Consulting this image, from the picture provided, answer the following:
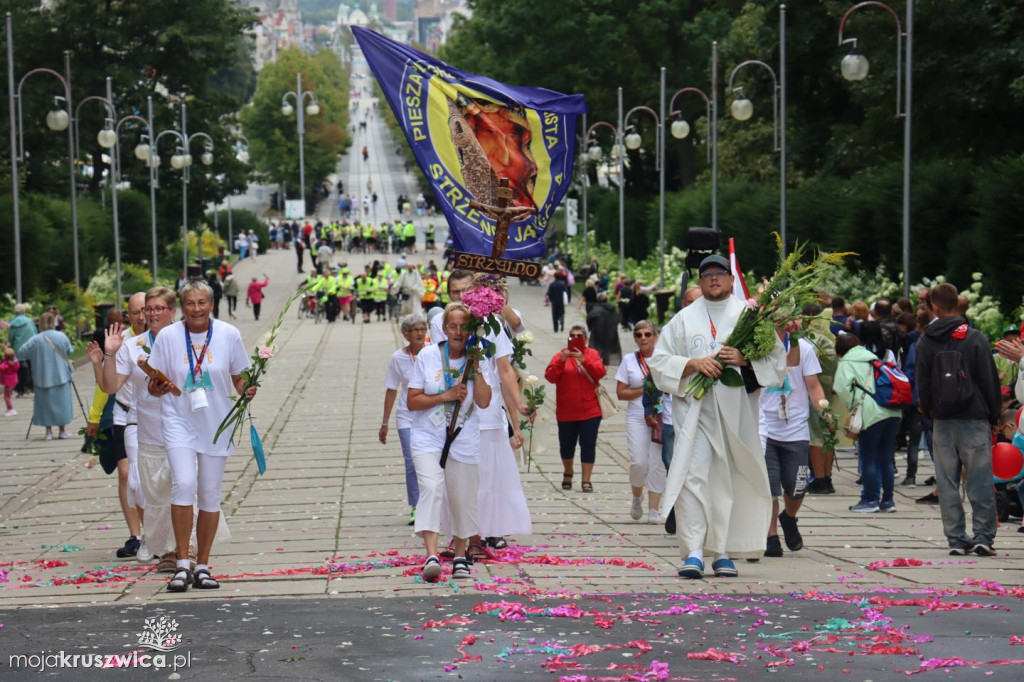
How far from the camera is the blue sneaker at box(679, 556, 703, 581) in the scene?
33.4 feet

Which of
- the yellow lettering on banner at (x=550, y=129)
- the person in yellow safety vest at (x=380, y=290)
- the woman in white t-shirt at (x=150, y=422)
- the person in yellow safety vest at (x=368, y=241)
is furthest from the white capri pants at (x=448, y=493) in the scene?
the person in yellow safety vest at (x=368, y=241)

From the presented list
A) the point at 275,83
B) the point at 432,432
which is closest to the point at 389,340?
the point at 432,432

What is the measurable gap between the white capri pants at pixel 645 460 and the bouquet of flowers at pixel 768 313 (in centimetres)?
321

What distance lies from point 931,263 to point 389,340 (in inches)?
527

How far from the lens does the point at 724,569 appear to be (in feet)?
33.8

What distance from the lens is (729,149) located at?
54.8 metres

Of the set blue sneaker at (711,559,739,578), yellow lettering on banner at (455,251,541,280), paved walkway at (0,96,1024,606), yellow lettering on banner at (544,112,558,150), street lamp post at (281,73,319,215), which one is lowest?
paved walkway at (0,96,1024,606)

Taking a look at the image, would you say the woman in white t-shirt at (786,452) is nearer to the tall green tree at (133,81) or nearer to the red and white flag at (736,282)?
the red and white flag at (736,282)

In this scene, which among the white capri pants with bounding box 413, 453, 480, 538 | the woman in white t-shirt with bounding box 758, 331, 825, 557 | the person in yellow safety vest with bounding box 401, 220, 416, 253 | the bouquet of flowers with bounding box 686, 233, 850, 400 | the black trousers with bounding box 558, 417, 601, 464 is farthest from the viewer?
the person in yellow safety vest with bounding box 401, 220, 416, 253

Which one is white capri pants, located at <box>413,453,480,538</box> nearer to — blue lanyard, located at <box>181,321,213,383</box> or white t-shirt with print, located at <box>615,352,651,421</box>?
blue lanyard, located at <box>181,321,213,383</box>

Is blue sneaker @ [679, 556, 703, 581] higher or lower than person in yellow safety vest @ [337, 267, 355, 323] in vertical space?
lower

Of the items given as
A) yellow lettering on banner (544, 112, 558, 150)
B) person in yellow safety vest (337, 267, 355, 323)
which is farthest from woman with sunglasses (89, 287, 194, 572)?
person in yellow safety vest (337, 267, 355, 323)

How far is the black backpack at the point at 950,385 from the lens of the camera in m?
11.3

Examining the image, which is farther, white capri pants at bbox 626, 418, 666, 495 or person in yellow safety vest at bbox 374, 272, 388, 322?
person in yellow safety vest at bbox 374, 272, 388, 322
